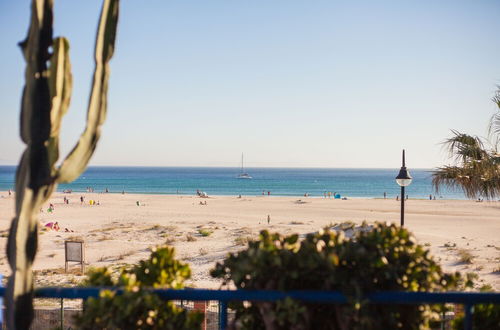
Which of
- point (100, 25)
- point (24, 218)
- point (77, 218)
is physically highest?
point (100, 25)

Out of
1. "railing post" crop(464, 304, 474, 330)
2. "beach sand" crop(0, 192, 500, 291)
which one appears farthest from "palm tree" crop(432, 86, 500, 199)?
"railing post" crop(464, 304, 474, 330)

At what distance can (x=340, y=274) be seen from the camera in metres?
2.25

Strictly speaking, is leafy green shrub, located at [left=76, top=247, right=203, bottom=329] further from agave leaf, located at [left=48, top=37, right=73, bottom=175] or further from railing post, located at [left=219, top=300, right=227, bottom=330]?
agave leaf, located at [left=48, top=37, right=73, bottom=175]

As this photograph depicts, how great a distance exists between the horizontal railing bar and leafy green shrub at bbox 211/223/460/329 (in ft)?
0.14

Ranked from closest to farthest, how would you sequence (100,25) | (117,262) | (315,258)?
(315,258) → (100,25) → (117,262)

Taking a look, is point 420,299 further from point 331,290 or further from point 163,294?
point 163,294

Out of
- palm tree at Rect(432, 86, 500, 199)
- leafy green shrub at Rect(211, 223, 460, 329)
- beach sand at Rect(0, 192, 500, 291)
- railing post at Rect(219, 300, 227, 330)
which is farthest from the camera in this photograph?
beach sand at Rect(0, 192, 500, 291)

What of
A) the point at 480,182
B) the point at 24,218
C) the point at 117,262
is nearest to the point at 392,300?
the point at 24,218

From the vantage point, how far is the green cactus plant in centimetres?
243

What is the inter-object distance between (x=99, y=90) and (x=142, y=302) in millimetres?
1340

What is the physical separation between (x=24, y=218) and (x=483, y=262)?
19.3 m

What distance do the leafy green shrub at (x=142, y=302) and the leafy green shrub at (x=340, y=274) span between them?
297 millimetres

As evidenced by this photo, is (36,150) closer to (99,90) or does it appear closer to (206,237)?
(99,90)

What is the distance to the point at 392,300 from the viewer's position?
2262 mm
